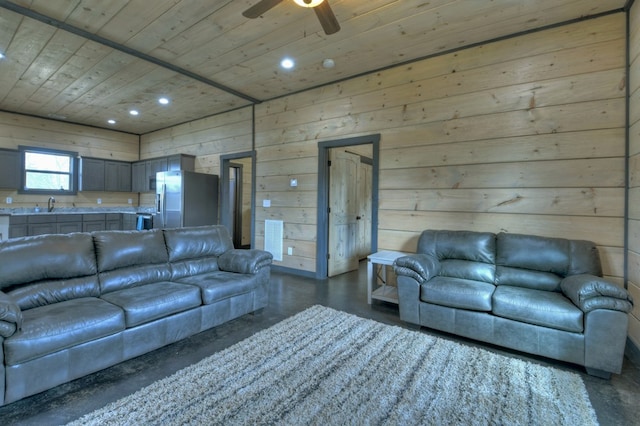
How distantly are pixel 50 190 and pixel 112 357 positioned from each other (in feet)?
20.8

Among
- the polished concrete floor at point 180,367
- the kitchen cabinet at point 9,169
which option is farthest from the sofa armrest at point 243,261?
the kitchen cabinet at point 9,169

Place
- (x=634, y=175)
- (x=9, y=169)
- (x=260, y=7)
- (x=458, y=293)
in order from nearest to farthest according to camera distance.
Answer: (x=260, y=7)
(x=634, y=175)
(x=458, y=293)
(x=9, y=169)

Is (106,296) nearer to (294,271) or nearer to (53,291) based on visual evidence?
(53,291)

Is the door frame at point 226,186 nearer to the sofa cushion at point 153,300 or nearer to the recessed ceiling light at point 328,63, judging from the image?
the recessed ceiling light at point 328,63

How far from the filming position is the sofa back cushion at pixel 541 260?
2629 millimetres

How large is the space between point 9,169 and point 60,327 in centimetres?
612

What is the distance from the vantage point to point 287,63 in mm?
3879

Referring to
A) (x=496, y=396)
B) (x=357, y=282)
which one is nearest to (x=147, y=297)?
(x=496, y=396)

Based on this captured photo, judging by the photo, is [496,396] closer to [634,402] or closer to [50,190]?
[634,402]

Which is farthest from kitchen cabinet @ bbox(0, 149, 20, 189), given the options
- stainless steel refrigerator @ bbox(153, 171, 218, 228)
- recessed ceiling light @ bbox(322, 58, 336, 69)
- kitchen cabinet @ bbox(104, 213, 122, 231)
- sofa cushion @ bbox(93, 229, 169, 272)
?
recessed ceiling light @ bbox(322, 58, 336, 69)

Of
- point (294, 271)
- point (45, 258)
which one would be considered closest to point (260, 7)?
point (45, 258)

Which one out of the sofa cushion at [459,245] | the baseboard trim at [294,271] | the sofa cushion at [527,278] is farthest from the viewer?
the baseboard trim at [294,271]

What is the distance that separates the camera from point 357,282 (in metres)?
4.60

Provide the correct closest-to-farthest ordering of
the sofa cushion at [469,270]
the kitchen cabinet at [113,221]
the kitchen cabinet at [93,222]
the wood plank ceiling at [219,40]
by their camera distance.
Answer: the wood plank ceiling at [219,40]
the sofa cushion at [469,270]
the kitchen cabinet at [93,222]
the kitchen cabinet at [113,221]
